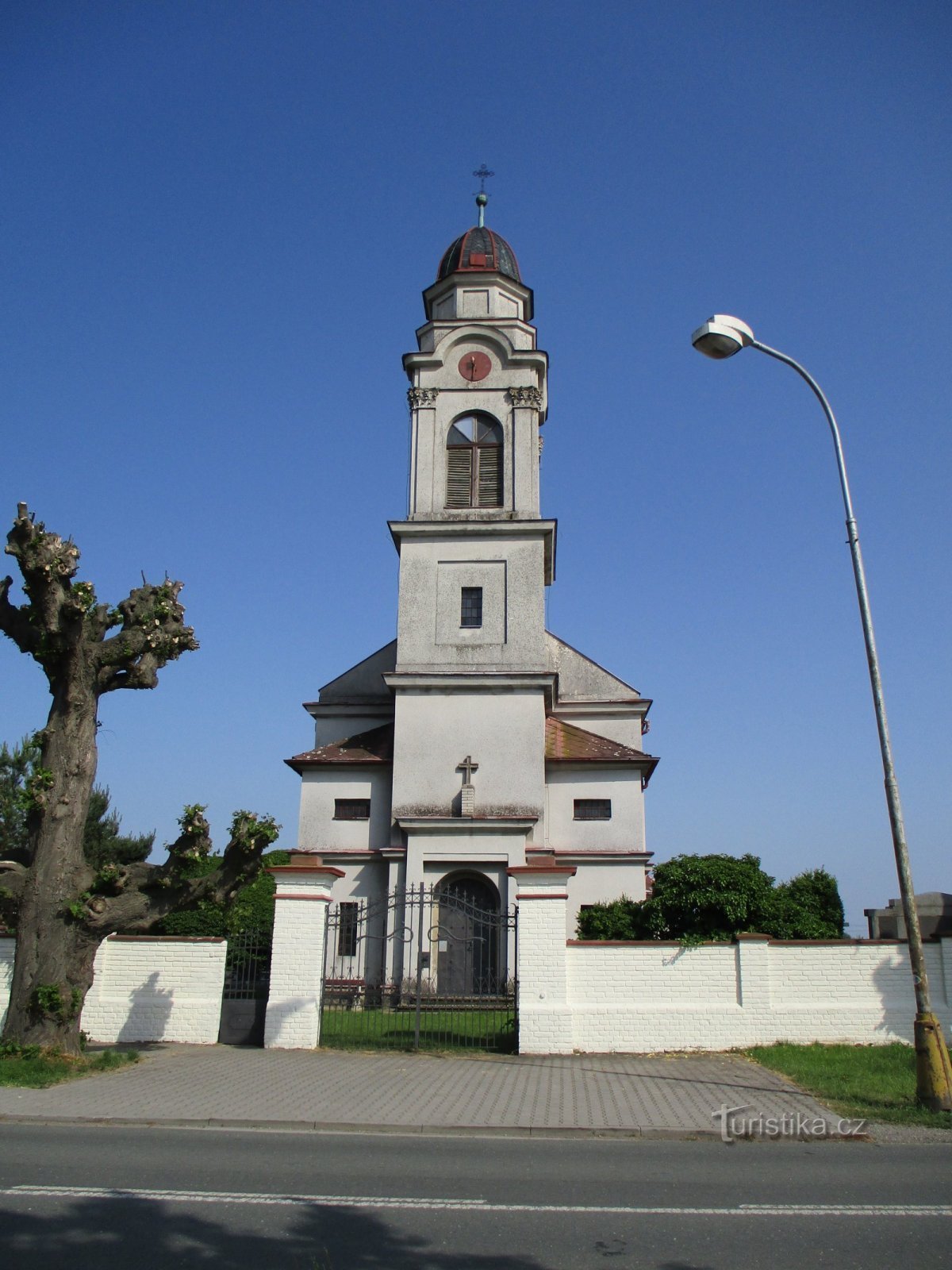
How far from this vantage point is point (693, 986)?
15.7m

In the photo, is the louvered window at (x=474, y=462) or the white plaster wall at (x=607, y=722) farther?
the white plaster wall at (x=607, y=722)

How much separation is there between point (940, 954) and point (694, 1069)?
4977mm

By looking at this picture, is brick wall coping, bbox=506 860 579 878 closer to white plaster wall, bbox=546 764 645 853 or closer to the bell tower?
the bell tower

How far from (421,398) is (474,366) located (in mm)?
1922

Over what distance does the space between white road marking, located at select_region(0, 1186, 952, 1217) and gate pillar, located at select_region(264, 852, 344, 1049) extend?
342 inches

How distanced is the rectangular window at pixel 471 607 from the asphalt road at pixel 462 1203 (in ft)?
64.0

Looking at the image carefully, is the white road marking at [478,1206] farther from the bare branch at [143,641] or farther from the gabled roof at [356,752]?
the gabled roof at [356,752]

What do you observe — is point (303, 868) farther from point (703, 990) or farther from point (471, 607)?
point (471, 607)

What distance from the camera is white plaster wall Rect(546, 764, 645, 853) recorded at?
28.6m

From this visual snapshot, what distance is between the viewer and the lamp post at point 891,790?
10570mm

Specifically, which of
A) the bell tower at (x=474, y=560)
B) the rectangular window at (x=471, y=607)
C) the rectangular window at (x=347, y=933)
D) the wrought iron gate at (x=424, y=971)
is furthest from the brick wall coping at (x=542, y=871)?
the rectangular window at (x=471, y=607)

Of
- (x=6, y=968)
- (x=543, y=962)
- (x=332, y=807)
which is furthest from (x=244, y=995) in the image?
(x=332, y=807)

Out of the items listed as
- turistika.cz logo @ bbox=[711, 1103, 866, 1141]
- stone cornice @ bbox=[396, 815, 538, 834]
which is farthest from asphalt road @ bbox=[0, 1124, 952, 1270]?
stone cornice @ bbox=[396, 815, 538, 834]

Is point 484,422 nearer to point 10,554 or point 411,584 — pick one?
point 411,584
